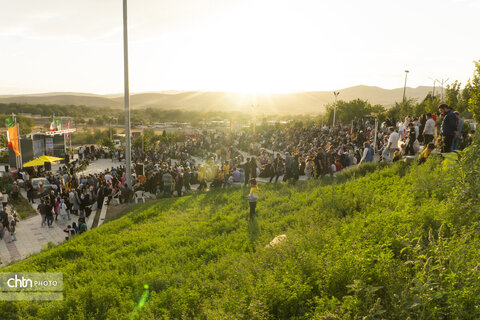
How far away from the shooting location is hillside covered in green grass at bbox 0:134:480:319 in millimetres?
3775

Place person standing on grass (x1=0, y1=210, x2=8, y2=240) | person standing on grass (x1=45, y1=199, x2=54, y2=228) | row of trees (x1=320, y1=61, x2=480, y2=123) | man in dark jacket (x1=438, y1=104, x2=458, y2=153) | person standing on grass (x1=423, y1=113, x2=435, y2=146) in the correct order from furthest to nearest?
row of trees (x1=320, y1=61, x2=480, y2=123) < person standing on grass (x1=45, y1=199, x2=54, y2=228) < person standing on grass (x1=0, y1=210, x2=8, y2=240) < person standing on grass (x1=423, y1=113, x2=435, y2=146) < man in dark jacket (x1=438, y1=104, x2=458, y2=153)

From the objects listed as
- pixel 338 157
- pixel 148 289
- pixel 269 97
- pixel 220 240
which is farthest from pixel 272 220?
pixel 269 97

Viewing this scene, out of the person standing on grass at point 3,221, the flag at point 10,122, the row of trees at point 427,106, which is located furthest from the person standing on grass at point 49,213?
the row of trees at point 427,106

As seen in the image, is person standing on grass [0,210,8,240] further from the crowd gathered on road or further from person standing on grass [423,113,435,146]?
person standing on grass [423,113,435,146]

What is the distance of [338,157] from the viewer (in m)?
16.2

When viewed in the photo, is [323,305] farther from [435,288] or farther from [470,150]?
[470,150]

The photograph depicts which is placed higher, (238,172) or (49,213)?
(238,172)

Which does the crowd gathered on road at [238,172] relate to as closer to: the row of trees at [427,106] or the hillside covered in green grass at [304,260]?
the hillside covered in green grass at [304,260]

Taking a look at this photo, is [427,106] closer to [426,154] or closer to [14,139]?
[426,154]

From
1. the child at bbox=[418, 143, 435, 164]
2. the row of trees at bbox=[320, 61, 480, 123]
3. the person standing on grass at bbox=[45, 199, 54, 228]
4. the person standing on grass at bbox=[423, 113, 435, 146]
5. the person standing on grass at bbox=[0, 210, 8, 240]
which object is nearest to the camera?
the child at bbox=[418, 143, 435, 164]

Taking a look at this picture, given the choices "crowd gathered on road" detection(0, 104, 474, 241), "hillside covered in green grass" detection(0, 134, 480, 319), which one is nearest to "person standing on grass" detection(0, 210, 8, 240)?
"crowd gathered on road" detection(0, 104, 474, 241)

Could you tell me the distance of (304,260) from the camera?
5.13 m

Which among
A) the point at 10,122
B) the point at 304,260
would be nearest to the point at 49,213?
the point at 10,122

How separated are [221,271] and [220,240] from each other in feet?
6.64
